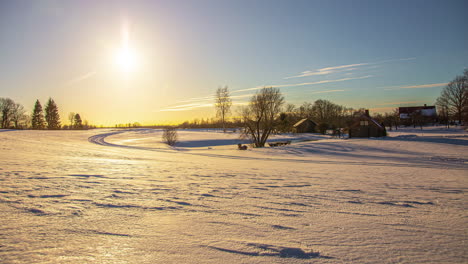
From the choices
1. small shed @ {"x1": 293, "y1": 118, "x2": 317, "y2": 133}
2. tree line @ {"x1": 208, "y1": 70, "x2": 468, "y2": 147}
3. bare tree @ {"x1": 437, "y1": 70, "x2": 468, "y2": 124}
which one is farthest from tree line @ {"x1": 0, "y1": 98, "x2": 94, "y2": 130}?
bare tree @ {"x1": 437, "y1": 70, "x2": 468, "y2": 124}

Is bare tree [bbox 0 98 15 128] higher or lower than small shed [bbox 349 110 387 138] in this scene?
higher

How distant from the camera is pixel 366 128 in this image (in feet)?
132

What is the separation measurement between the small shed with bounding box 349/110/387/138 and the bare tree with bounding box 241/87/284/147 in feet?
59.8

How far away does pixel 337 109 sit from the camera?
97312mm

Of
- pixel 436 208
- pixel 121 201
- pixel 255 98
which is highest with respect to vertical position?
pixel 255 98

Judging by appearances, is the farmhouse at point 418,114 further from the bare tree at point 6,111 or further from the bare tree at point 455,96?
the bare tree at point 6,111

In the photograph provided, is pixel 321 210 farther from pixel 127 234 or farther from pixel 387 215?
pixel 127 234

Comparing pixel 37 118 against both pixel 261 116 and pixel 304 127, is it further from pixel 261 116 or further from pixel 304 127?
pixel 304 127

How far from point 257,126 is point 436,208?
2701 cm

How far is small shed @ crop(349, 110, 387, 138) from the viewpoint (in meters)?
39.6

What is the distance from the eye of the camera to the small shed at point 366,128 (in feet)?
130

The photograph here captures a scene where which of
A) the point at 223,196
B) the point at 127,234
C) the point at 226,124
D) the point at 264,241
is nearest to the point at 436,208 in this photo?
the point at 264,241

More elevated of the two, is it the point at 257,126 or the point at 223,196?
the point at 257,126

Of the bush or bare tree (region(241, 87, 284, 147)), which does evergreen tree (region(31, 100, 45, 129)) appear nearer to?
the bush
